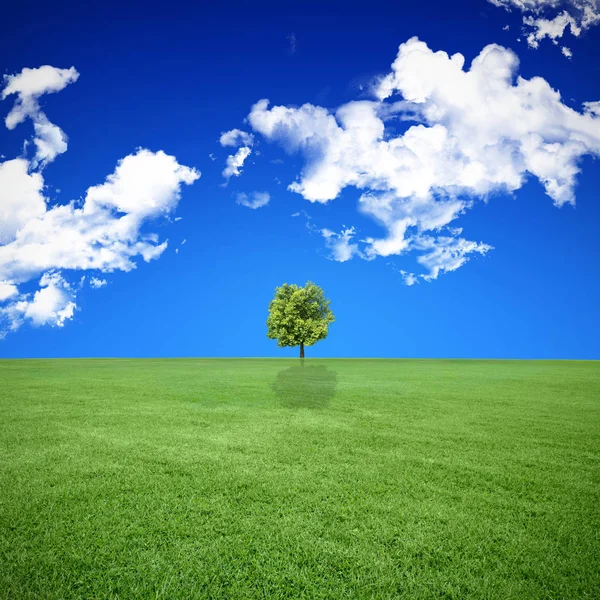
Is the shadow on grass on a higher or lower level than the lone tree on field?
lower

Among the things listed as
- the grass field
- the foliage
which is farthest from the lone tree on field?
the grass field

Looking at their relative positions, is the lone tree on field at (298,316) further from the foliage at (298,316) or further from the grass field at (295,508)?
the grass field at (295,508)

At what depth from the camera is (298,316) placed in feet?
146

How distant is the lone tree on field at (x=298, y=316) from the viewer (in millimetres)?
43812

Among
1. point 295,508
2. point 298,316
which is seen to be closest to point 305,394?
point 295,508

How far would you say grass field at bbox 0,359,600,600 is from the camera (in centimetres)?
365

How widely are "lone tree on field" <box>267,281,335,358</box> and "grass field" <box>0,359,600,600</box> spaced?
109ft

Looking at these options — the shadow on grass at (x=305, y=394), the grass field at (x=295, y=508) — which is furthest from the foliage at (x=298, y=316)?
the grass field at (x=295, y=508)

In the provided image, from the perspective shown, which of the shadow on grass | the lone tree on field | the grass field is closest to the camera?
the grass field

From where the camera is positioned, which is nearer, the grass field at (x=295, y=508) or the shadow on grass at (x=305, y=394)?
the grass field at (x=295, y=508)

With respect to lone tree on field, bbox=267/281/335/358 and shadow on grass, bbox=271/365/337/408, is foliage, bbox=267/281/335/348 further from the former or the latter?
shadow on grass, bbox=271/365/337/408

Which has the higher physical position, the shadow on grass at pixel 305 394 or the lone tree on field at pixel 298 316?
the lone tree on field at pixel 298 316

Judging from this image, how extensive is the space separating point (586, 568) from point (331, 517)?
8.68ft

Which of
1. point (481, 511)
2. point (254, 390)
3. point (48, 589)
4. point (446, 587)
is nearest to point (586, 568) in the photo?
point (481, 511)
